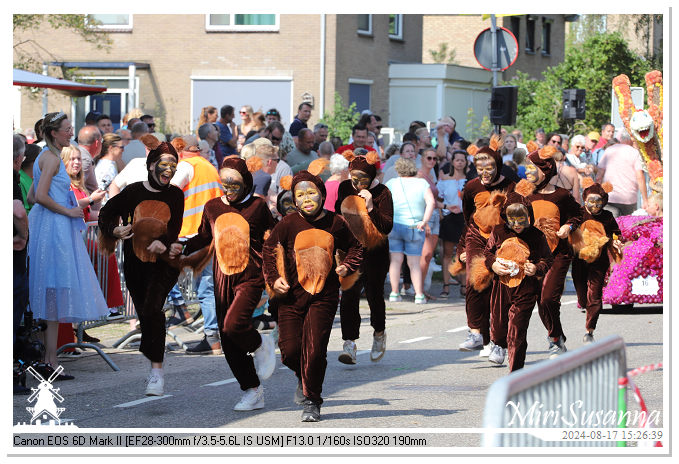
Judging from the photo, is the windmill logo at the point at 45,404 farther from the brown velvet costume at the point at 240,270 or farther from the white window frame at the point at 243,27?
the white window frame at the point at 243,27

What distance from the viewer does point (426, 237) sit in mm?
15797

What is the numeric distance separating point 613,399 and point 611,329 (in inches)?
325

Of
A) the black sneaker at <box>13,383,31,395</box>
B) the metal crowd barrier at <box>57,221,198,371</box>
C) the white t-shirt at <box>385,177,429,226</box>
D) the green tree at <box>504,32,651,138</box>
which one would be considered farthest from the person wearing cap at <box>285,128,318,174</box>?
the green tree at <box>504,32,651,138</box>

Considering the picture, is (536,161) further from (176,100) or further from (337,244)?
(176,100)

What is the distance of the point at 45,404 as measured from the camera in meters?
8.40

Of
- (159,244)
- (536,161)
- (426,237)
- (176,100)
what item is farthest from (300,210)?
(176,100)

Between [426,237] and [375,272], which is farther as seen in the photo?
[426,237]

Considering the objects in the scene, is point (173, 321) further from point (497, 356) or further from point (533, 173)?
point (533, 173)

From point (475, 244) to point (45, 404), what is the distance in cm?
405

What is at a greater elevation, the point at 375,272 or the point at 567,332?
the point at 375,272

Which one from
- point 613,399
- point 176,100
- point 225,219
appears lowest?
point 613,399

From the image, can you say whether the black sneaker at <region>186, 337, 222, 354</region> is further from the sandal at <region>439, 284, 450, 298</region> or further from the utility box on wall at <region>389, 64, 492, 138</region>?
the utility box on wall at <region>389, 64, 492, 138</region>

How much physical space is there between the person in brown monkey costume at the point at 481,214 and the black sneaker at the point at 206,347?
2417 mm

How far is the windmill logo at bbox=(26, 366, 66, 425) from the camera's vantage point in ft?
26.6
